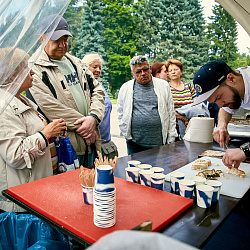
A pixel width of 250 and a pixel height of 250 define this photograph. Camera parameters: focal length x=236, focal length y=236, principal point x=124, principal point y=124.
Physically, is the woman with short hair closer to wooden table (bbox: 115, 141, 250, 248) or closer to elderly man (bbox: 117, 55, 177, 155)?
elderly man (bbox: 117, 55, 177, 155)

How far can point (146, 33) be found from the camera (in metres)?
17.4

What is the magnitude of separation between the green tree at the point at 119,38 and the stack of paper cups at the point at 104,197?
15.8m

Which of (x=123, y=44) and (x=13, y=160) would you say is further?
(x=123, y=44)

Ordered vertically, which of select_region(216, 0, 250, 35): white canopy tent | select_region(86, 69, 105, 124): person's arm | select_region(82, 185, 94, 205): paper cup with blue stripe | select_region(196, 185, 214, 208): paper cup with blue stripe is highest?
select_region(216, 0, 250, 35): white canopy tent

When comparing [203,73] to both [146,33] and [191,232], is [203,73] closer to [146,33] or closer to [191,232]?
[191,232]

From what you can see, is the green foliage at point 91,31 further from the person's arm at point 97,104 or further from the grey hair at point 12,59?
the grey hair at point 12,59

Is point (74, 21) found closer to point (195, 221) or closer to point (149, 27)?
point (149, 27)

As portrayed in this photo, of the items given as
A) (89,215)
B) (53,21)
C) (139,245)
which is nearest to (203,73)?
(53,21)

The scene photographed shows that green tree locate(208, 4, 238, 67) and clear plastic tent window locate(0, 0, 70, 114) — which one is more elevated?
green tree locate(208, 4, 238, 67)

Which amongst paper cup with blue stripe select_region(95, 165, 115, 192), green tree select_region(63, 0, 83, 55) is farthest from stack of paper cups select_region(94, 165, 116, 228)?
green tree select_region(63, 0, 83, 55)

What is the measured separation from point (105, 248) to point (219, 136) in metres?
2.05

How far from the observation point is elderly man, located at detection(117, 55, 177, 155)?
9.86 feet

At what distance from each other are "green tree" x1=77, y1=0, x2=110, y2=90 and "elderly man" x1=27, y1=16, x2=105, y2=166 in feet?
46.1

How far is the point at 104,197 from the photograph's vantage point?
86 centimetres
